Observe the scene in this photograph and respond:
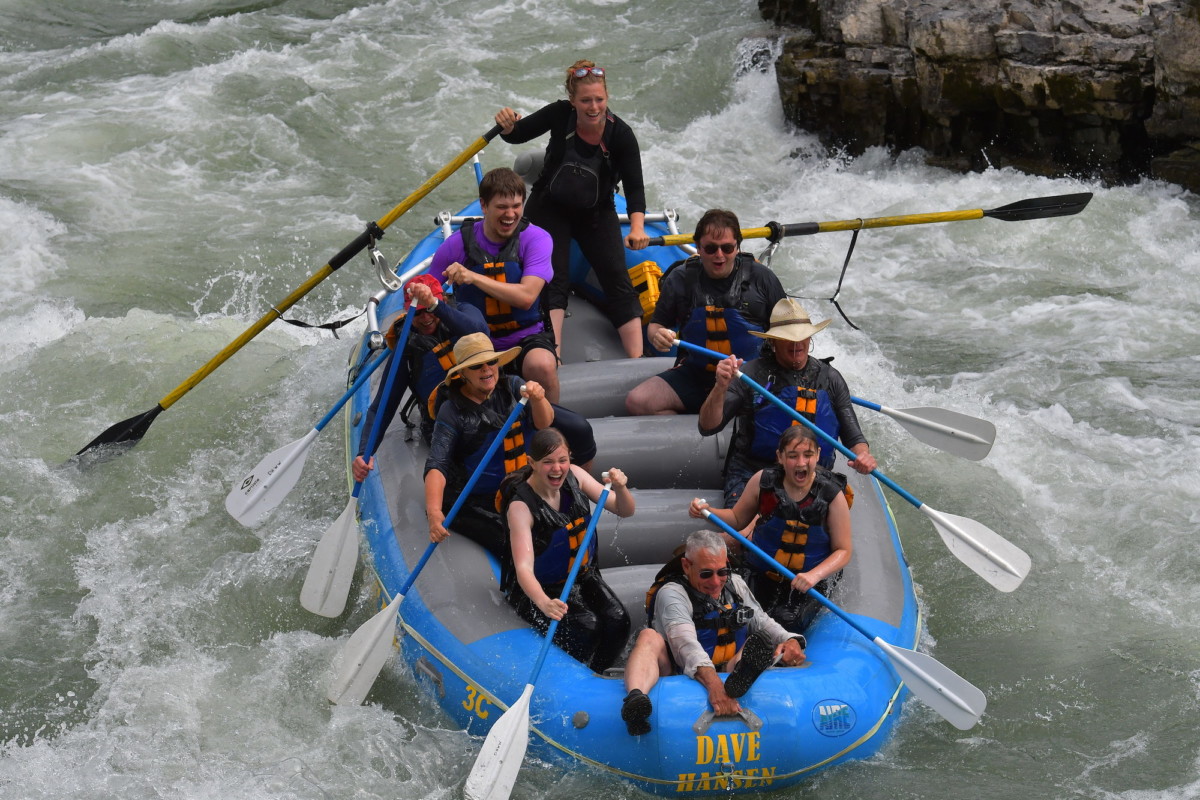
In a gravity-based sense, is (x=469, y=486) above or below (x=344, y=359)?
above

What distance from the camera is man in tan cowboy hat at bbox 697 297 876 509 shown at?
4738 mm

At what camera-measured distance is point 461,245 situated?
5.25m

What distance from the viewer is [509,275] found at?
5227 millimetres

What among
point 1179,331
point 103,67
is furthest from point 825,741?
point 103,67

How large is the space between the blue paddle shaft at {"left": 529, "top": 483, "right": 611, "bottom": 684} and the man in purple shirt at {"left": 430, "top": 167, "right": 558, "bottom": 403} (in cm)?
92

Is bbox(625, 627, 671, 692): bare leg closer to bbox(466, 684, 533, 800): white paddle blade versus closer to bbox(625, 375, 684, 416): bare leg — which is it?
bbox(466, 684, 533, 800): white paddle blade

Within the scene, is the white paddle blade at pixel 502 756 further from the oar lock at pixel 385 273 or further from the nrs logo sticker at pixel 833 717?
the oar lock at pixel 385 273

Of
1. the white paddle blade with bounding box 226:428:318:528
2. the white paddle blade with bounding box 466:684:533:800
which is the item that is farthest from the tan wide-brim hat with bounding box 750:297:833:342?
the white paddle blade with bounding box 226:428:318:528

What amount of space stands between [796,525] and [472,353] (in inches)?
47.9

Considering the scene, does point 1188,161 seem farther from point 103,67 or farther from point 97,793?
point 103,67

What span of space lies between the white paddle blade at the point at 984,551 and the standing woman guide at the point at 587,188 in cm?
167

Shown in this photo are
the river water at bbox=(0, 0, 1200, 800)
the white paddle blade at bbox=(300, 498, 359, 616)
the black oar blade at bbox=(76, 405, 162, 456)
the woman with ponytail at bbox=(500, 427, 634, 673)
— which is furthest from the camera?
the black oar blade at bbox=(76, 405, 162, 456)

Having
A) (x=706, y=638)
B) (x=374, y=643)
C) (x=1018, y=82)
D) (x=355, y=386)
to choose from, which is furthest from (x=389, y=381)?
(x=1018, y=82)

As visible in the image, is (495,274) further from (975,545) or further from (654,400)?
(975,545)
